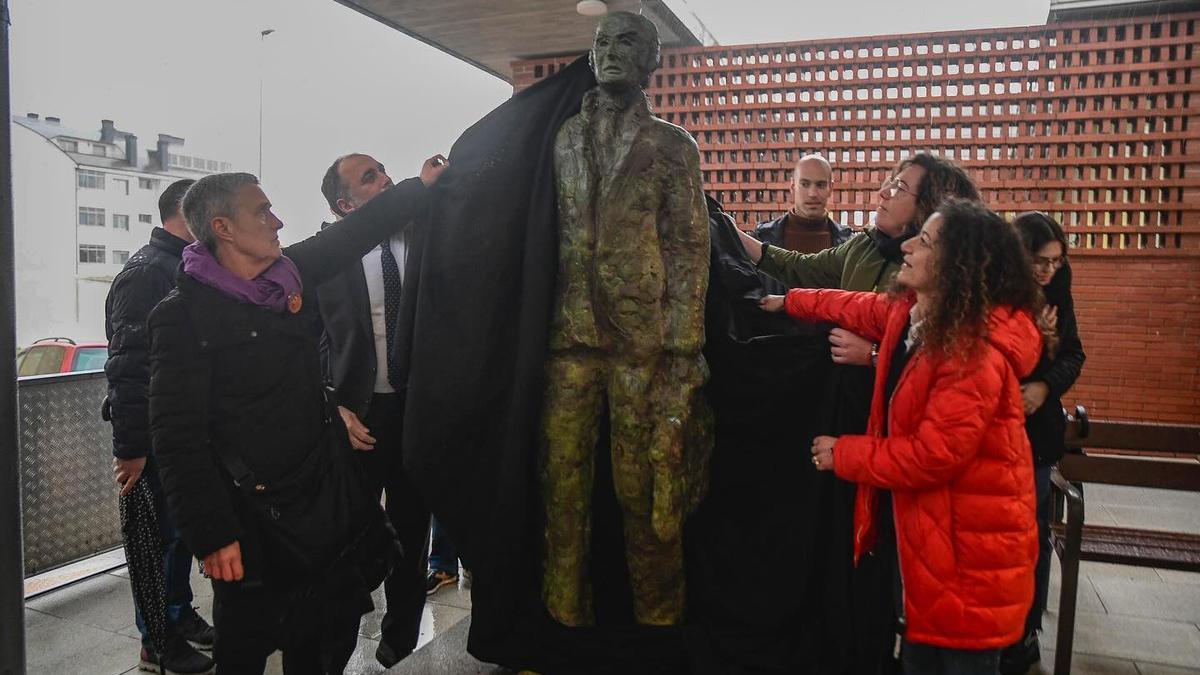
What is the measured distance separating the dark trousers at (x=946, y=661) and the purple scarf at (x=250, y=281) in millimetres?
1664

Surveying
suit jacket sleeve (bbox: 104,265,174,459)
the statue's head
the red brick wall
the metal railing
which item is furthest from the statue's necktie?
the red brick wall

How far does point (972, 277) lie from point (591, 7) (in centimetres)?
431

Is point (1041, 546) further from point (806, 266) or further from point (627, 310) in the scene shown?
point (627, 310)

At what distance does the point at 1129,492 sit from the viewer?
16.8 ft

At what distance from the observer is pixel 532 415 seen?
2.00 m

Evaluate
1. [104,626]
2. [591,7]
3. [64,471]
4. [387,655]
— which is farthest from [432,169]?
[591,7]

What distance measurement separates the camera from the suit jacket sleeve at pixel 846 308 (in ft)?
6.42

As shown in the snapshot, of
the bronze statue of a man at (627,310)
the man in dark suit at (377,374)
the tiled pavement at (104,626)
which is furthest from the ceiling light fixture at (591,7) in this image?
the tiled pavement at (104,626)

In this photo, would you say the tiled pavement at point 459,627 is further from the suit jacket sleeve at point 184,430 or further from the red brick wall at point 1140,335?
the red brick wall at point 1140,335

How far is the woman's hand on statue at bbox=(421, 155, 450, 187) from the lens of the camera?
2070 millimetres

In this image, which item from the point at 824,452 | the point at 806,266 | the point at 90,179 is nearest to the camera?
the point at 824,452

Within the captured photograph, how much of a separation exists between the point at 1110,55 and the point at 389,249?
5155 mm

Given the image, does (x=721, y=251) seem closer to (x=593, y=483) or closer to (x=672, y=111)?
(x=593, y=483)

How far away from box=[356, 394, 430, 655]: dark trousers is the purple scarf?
780mm
